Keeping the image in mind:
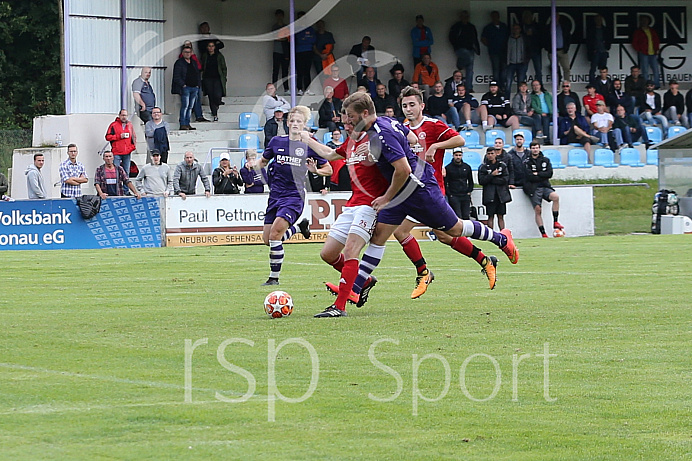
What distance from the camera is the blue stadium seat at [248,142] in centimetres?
2883

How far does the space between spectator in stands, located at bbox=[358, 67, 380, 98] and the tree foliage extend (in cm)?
1878

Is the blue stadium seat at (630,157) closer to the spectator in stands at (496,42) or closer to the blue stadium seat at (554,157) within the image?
the blue stadium seat at (554,157)

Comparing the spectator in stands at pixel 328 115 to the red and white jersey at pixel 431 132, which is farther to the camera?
the spectator in stands at pixel 328 115

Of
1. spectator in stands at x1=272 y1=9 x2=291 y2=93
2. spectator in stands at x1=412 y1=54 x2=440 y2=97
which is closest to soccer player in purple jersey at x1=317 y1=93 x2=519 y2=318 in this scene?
spectator in stands at x1=412 y1=54 x2=440 y2=97

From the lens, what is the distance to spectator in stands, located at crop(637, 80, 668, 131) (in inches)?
1308

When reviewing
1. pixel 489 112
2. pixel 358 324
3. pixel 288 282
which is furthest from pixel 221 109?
pixel 358 324

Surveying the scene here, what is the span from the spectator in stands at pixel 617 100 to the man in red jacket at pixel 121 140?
14.5 meters

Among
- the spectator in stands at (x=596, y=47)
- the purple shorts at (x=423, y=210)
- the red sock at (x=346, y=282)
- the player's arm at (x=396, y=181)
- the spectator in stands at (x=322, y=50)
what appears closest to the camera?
the player's arm at (x=396, y=181)

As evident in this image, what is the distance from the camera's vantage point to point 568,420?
5.92 m

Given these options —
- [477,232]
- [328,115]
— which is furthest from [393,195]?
[328,115]

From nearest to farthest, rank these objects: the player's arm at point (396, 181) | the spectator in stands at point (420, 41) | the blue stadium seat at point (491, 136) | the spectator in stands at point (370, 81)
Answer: the player's arm at point (396, 181) < the spectator in stands at point (370, 81) < the blue stadium seat at point (491, 136) < the spectator in stands at point (420, 41)

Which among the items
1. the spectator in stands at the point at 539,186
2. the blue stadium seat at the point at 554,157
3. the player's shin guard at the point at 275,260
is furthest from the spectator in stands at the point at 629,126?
the player's shin guard at the point at 275,260

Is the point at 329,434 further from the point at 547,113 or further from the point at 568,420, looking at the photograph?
the point at 547,113

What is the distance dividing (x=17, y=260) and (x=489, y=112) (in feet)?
55.1
